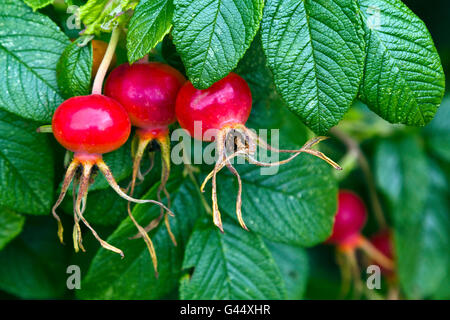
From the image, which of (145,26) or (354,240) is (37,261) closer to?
(145,26)

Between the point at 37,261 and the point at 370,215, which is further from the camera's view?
the point at 370,215

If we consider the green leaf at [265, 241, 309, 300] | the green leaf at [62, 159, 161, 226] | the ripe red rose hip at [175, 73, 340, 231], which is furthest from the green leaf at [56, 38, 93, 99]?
the green leaf at [265, 241, 309, 300]

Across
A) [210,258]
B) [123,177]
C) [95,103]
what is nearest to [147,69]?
[95,103]

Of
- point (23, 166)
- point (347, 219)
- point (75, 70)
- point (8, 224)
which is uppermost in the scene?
point (75, 70)

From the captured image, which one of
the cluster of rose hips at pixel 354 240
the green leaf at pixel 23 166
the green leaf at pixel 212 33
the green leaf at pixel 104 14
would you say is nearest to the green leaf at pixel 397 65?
the green leaf at pixel 212 33

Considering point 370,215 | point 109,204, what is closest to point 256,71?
point 109,204

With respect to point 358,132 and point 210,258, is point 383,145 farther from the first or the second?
point 210,258

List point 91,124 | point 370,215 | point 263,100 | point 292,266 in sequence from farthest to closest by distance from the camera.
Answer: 1. point 370,215
2. point 292,266
3. point 263,100
4. point 91,124

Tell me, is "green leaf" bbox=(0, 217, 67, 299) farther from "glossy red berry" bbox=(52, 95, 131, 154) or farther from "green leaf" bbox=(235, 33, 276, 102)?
"green leaf" bbox=(235, 33, 276, 102)
